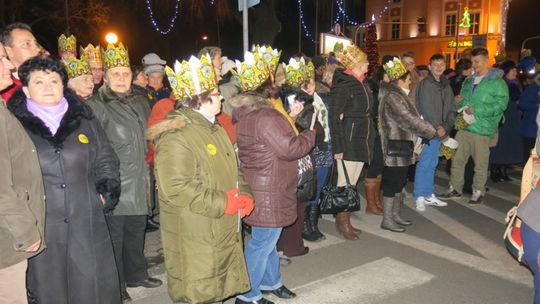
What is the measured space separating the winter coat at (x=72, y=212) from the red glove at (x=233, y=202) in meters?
0.89

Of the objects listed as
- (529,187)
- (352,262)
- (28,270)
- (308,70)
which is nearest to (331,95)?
(308,70)

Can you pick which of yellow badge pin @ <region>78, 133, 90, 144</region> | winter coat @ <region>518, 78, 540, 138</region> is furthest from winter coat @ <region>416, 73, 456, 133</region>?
yellow badge pin @ <region>78, 133, 90, 144</region>

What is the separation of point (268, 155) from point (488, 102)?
4.92m

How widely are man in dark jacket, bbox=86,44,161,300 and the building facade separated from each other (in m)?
41.9

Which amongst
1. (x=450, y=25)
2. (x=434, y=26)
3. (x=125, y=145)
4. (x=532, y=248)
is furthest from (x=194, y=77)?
(x=434, y=26)

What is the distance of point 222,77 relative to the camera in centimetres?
596

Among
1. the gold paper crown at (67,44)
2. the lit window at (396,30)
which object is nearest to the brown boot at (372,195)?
the gold paper crown at (67,44)

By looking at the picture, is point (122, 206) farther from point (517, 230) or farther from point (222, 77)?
point (517, 230)

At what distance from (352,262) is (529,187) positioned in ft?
7.83

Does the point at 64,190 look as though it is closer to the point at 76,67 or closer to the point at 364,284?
the point at 76,67

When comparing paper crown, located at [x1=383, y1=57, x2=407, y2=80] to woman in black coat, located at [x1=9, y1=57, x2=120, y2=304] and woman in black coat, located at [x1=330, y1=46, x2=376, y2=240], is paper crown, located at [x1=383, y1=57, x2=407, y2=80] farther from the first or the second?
woman in black coat, located at [x1=9, y1=57, x2=120, y2=304]

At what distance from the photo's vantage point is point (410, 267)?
16.2ft

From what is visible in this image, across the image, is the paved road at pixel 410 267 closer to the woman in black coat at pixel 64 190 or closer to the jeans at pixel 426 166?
the jeans at pixel 426 166

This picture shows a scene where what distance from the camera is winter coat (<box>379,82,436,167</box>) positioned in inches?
232
